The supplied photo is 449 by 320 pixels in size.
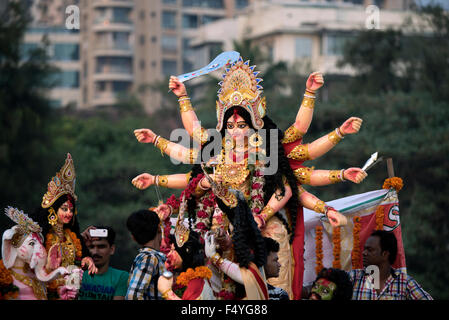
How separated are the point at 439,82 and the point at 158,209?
25550 millimetres

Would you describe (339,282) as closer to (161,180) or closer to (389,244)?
(389,244)

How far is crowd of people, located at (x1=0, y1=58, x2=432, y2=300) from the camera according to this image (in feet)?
25.6

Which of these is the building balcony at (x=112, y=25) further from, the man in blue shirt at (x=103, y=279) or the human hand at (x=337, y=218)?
the man in blue shirt at (x=103, y=279)

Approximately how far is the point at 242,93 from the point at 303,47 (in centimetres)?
4922

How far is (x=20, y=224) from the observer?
822 centimetres

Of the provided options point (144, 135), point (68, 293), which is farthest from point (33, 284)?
point (144, 135)

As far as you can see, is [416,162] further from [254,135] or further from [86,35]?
[86,35]

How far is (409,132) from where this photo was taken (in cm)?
3094

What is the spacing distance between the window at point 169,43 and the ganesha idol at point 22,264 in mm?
67289

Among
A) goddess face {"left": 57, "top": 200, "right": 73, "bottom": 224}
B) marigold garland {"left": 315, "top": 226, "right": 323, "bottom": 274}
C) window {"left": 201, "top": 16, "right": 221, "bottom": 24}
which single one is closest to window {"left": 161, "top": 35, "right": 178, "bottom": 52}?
window {"left": 201, "top": 16, "right": 221, "bottom": 24}

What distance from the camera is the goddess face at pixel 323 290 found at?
7812 mm

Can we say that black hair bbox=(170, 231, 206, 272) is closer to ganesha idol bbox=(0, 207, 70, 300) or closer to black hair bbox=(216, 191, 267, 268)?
black hair bbox=(216, 191, 267, 268)

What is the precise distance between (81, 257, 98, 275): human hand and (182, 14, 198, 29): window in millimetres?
69076
